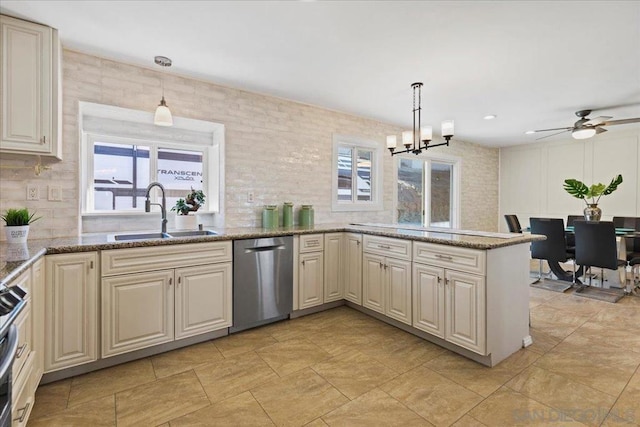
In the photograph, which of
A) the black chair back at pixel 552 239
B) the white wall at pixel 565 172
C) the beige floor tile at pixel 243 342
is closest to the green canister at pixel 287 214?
the beige floor tile at pixel 243 342

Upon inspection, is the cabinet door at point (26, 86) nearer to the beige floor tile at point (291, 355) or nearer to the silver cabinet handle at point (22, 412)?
the silver cabinet handle at point (22, 412)

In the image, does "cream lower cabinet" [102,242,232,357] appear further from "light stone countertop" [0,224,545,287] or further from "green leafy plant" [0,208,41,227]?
"green leafy plant" [0,208,41,227]

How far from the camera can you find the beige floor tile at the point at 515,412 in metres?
1.65

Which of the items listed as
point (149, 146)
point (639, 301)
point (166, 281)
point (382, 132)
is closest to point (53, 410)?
point (166, 281)

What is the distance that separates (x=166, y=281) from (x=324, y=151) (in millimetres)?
2486

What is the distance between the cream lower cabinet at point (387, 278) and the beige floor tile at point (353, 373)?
62 centimetres

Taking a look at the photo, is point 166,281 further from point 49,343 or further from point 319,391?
point 319,391

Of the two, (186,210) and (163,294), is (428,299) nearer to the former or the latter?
(163,294)

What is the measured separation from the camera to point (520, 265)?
2422mm

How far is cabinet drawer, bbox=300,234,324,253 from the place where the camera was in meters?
3.15

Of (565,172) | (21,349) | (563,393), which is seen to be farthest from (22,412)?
(565,172)

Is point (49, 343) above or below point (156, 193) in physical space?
below

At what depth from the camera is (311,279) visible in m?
3.23

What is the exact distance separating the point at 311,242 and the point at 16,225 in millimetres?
2279
